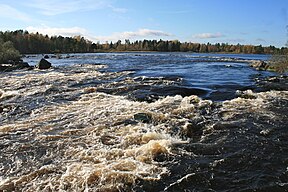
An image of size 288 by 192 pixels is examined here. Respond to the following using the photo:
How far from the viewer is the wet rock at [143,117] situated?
531 inches

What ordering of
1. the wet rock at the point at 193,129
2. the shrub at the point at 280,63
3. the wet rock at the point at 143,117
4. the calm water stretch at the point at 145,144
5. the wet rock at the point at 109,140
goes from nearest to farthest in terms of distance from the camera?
the calm water stretch at the point at 145,144 → the wet rock at the point at 109,140 → the wet rock at the point at 193,129 → the wet rock at the point at 143,117 → the shrub at the point at 280,63

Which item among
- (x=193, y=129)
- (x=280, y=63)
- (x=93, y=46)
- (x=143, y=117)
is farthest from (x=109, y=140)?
(x=93, y=46)

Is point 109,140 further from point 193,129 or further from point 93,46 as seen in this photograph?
point 93,46

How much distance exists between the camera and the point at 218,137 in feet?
37.1

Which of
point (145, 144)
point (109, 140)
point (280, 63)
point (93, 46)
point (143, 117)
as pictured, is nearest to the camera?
point (145, 144)

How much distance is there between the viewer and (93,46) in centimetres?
16162

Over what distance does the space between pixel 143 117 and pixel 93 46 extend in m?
153

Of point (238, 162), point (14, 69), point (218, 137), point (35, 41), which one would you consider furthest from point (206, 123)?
Answer: point (35, 41)

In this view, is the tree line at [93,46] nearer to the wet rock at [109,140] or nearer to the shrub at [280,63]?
the shrub at [280,63]

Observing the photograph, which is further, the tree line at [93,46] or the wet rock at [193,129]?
the tree line at [93,46]

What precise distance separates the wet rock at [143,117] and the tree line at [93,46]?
10642cm

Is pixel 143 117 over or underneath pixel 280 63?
underneath

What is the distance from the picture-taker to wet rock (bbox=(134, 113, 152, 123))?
13.5 metres

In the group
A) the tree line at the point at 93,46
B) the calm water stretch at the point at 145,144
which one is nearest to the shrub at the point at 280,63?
the calm water stretch at the point at 145,144
